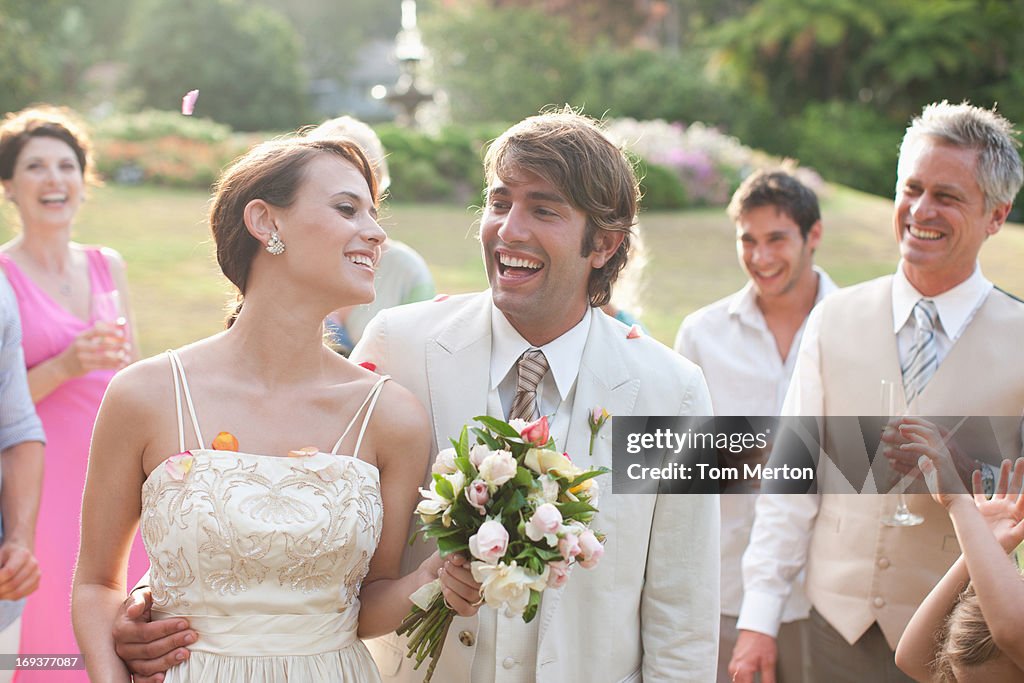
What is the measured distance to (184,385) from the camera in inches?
109

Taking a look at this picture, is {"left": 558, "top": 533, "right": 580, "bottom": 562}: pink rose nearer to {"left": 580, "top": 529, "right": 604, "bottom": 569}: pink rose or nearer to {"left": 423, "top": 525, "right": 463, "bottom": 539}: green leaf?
{"left": 580, "top": 529, "right": 604, "bottom": 569}: pink rose

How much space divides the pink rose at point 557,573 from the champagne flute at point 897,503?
1.63 meters

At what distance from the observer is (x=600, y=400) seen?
3.02m

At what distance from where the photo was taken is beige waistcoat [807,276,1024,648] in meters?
3.56

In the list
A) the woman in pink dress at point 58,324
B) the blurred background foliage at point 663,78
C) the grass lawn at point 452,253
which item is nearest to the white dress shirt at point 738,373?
the woman in pink dress at point 58,324

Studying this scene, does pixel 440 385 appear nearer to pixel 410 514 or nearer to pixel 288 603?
pixel 410 514

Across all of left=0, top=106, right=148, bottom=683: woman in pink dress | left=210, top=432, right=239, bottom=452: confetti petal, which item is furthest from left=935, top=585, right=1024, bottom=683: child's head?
left=0, top=106, right=148, bottom=683: woman in pink dress

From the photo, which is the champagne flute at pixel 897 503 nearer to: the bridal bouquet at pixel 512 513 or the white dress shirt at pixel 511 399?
the white dress shirt at pixel 511 399

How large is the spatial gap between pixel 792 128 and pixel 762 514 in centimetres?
1969

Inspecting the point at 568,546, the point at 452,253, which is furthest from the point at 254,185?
the point at 452,253

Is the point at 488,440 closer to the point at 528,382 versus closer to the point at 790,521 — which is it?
the point at 528,382

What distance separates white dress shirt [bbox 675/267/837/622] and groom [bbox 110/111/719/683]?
1805mm

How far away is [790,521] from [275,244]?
7.43 feet

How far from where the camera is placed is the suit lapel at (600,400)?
2.98m
